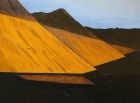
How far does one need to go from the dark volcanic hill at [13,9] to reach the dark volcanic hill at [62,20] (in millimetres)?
25263

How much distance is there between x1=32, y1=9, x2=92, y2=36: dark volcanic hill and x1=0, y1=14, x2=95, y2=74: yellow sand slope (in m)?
29.8

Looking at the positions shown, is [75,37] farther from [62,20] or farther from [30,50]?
[30,50]

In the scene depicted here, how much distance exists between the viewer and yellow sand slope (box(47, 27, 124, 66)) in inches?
3103

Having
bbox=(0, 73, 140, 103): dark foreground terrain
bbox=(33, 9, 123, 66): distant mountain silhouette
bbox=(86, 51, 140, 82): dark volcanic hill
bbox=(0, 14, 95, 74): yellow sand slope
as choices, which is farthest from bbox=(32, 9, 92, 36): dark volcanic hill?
bbox=(0, 73, 140, 103): dark foreground terrain

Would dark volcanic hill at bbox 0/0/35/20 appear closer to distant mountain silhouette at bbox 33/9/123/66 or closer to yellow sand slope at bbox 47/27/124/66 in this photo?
distant mountain silhouette at bbox 33/9/123/66

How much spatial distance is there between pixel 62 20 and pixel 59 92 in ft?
224

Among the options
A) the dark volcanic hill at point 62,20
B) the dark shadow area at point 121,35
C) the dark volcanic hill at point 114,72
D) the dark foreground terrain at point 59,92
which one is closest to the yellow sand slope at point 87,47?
the dark volcanic hill at point 62,20

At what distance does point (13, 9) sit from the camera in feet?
222

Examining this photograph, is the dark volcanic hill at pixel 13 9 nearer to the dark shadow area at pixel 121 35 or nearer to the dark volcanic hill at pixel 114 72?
the dark volcanic hill at pixel 114 72

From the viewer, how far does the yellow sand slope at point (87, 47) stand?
78825mm

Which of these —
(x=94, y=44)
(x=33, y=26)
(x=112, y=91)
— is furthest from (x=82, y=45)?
→ (x=112, y=91)

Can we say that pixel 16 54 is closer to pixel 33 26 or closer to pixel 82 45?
pixel 33 26

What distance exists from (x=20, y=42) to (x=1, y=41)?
3.73 meters

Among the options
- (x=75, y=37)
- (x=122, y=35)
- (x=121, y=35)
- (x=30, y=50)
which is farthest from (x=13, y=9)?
(x=122, y=35)
